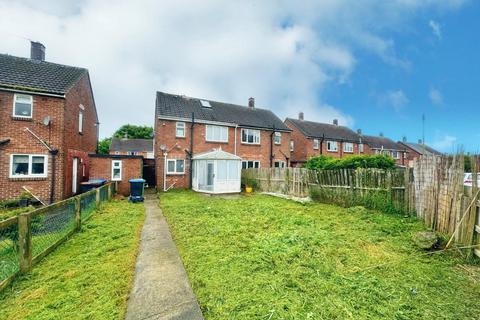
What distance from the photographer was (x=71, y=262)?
4.54 metres

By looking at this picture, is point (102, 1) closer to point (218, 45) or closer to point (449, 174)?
point (218, 45)

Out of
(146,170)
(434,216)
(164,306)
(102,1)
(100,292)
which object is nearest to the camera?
(164,306)

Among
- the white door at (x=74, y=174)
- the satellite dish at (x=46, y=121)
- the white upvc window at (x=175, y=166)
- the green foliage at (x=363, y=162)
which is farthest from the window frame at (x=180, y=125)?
the green foliage at (x=363, y=162)

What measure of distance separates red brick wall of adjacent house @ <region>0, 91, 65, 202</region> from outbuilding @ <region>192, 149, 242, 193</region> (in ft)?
28.6

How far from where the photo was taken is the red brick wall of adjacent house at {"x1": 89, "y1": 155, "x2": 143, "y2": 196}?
14.8m

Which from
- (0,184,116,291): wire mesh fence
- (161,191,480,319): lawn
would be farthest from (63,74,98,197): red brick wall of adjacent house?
(161,191,480,319): lawn

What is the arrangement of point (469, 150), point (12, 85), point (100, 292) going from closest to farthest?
point (100, 292) → point (469, 150) → point (12, 85)

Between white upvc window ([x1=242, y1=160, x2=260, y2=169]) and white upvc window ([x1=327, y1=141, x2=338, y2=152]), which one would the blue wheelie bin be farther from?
white upvc window ([x1=327, y1=141, x2=338, y2=152])

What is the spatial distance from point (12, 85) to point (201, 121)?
39.1 ft

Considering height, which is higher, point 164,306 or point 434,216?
point 434,216

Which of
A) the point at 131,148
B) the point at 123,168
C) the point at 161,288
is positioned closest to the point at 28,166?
the point at 123,168

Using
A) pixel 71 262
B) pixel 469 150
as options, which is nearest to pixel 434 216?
pixel 469 150

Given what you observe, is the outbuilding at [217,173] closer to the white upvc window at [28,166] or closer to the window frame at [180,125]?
the window frame at [180,125]

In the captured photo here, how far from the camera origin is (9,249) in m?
4.39
